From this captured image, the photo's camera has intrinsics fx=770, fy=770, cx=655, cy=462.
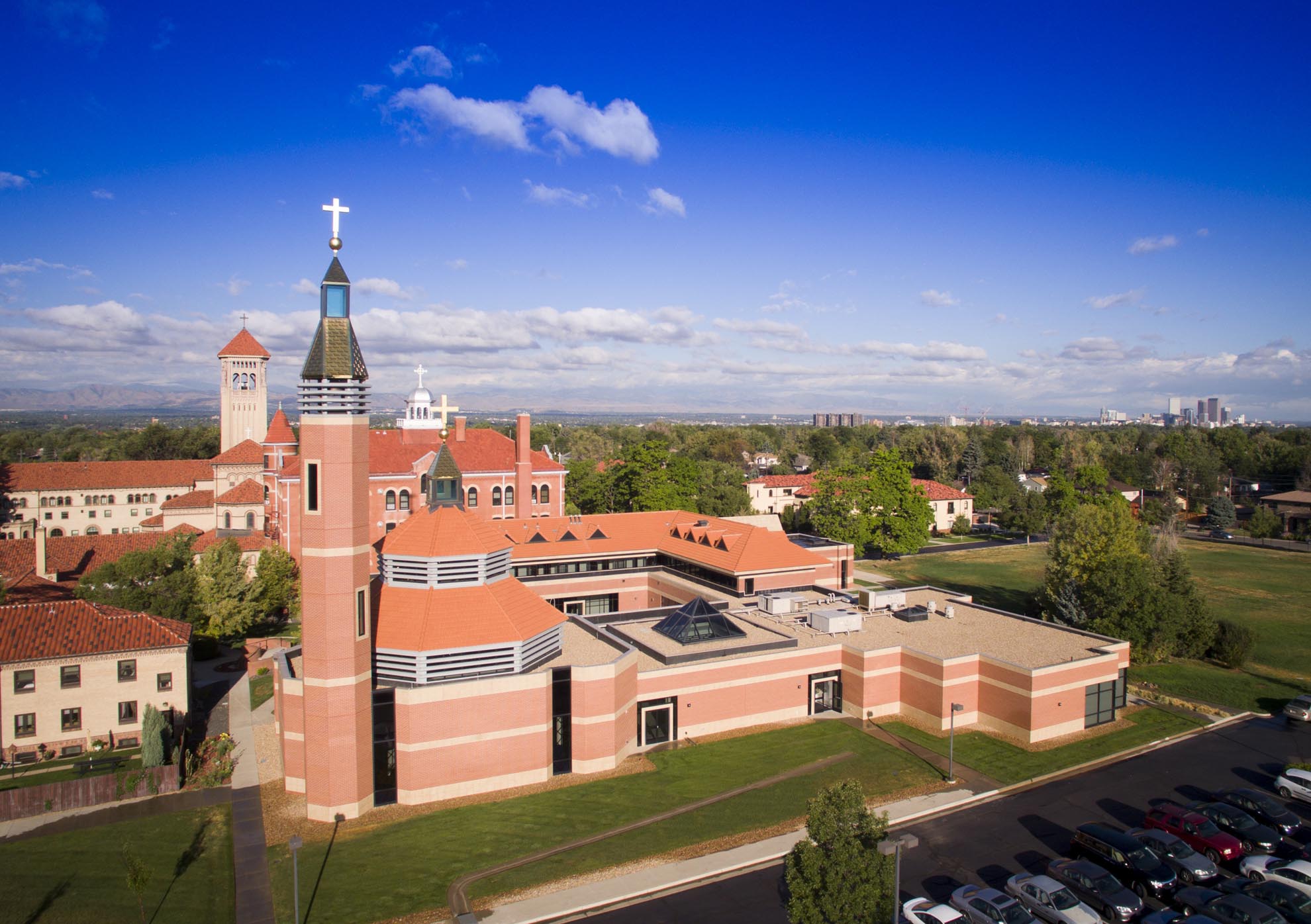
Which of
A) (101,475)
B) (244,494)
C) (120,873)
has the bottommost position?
(120,873)

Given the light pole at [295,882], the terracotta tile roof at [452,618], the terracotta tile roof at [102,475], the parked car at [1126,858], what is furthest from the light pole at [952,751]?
the terracotta tile roof at [102,475]

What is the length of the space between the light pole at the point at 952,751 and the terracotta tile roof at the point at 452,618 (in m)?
16.3

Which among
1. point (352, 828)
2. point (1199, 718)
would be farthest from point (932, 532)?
point (352, 828)

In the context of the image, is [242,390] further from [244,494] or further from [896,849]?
[896,849]

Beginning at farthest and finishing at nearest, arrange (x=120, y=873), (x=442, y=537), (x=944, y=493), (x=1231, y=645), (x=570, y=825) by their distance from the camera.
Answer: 1. (x=944, y=493)
2. (x=1231, y=645)
3. (x=442, y=537)
4. (x=570, y=825)
5. (x=120, y=873)

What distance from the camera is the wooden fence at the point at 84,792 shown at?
2692 cm

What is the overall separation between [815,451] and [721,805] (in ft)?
464

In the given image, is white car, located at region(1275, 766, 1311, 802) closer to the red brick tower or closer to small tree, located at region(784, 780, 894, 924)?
small tree, located at region(784, 780, 894, 924)

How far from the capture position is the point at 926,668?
114ft

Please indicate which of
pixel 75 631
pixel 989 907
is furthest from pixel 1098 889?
pixel 75 631

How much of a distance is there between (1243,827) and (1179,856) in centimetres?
385

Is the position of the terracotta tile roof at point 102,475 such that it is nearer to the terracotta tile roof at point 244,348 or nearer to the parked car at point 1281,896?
the terracotta tile roof at point 244,348

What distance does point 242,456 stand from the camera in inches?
2874

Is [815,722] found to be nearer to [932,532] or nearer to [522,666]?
[522,666]
